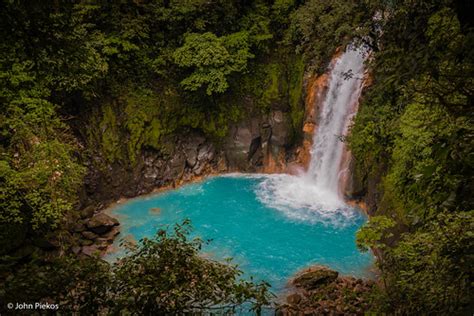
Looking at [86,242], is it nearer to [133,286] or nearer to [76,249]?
[76,249]

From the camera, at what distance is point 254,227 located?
13328 mm

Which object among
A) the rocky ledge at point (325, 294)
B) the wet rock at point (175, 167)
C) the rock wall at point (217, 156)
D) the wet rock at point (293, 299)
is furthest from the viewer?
the wet rock at point (175, 167)

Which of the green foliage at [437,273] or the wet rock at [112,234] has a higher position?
the green foliage at [437,273]

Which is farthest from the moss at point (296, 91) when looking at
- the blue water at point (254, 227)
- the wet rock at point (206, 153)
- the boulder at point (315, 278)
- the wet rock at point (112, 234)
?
the wet rock at point (112, 234)

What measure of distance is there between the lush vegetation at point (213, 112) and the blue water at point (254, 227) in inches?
58.4

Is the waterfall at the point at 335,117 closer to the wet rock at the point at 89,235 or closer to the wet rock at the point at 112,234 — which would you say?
the wet rock at the point at 112,234

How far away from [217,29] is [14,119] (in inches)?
350

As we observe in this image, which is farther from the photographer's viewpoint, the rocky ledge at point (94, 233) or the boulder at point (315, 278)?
the rocky ledge at point (94, 233)

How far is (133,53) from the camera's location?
1530 centimetres

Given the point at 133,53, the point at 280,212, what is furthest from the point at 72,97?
the point at 280,212

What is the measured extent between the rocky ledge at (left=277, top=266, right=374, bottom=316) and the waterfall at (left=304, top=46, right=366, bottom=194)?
16.9ft

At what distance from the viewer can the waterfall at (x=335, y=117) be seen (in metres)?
14.7

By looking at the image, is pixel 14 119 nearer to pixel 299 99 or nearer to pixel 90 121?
pixel 90 121

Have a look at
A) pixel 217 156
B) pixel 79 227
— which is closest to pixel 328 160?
pixel 217 156
